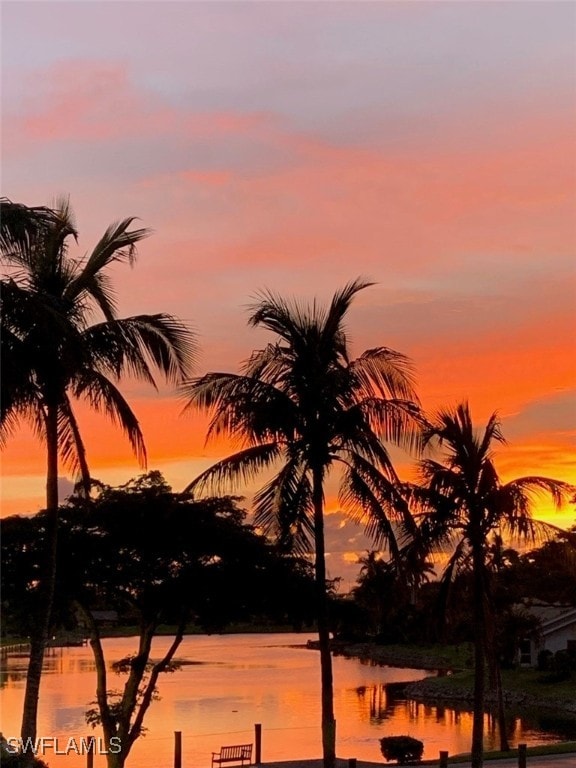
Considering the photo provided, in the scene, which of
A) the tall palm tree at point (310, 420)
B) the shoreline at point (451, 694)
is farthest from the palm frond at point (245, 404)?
the shoreline at point (451, 694)

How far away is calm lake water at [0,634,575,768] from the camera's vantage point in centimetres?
4453

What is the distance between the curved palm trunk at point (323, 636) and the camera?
2281 centimetres

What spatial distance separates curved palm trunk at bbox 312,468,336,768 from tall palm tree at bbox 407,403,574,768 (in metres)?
2.88

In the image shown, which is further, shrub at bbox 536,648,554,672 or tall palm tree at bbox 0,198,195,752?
shrub at bbox 536,648,554,672

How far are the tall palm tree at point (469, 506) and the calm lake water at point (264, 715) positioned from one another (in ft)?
50.6

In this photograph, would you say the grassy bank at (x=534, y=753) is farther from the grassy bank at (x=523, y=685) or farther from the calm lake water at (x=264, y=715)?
the grassy bank at (x=523, y=685)

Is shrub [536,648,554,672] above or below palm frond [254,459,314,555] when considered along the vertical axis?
below

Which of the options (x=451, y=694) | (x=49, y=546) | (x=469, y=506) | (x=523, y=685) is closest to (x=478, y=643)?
(x=469, y=506)

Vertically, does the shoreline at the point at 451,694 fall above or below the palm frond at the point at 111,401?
below

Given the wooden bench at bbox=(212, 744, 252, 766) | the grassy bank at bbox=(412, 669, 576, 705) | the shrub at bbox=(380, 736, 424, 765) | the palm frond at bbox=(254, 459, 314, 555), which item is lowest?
the grassy bank at bbox=(412, 669, 576, 705)

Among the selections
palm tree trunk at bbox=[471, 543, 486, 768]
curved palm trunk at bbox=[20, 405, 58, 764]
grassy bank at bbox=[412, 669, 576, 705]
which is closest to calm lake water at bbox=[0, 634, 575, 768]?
grassy bank at bbox=[412, 669, 576, 705]

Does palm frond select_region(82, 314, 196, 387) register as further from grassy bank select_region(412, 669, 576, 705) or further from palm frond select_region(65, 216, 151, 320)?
grassy bank select_region(412, 669, 576, 705)

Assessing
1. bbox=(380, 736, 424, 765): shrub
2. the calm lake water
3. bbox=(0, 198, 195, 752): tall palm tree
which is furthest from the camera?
the calm lake water

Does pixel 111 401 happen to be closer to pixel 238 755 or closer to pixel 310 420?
pixel 310 420
